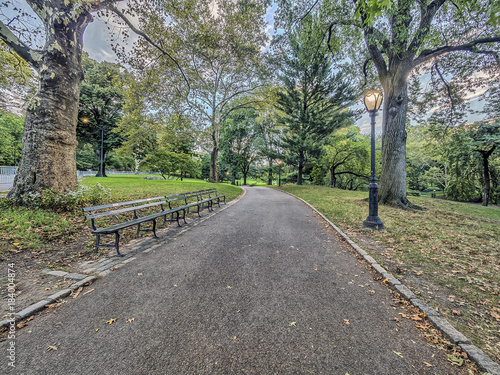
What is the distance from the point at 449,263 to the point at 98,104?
3419cm

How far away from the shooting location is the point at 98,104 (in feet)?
80.7

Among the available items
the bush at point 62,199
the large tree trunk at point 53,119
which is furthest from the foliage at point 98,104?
the bush at point 62,199

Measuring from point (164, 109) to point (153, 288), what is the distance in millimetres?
11973

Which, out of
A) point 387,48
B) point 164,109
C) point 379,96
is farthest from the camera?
point 164,109

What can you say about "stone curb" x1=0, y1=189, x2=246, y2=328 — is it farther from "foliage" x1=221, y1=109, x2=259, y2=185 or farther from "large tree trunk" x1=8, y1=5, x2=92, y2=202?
"foliage" x1=221, y1=109, x2=259, y2=185

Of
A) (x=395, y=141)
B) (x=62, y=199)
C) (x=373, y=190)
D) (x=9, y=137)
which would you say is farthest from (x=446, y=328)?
(x=9, y=137)

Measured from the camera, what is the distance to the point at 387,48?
8672mm

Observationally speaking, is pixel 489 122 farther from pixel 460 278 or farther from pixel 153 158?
pixel 153 158

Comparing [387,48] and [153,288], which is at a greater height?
[387,48]

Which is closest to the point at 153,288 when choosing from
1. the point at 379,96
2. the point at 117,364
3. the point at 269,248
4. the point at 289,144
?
the point at 117,364

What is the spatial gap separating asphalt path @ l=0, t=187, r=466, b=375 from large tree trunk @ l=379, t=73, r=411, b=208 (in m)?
7.21

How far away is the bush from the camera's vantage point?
17.2ft

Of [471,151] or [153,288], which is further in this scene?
[471,151]

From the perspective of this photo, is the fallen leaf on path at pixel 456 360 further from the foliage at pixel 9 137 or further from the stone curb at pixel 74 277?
the foliage at pixel 9 137
